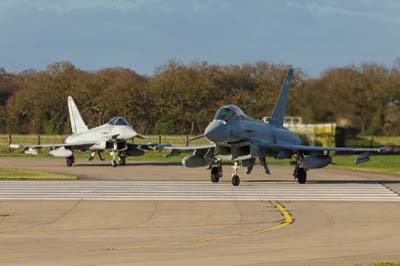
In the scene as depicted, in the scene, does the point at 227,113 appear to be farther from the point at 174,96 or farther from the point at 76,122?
the point at 174,96

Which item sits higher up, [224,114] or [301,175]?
[224,114]

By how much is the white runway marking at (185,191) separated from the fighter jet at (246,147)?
0.74m

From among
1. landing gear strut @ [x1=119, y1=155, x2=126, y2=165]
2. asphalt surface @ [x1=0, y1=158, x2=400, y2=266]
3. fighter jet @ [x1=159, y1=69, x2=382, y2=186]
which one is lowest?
landing gear strut @ [x1=119, y1=155, x2=126, y2=165]

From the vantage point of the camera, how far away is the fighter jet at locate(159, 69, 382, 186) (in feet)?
87.2

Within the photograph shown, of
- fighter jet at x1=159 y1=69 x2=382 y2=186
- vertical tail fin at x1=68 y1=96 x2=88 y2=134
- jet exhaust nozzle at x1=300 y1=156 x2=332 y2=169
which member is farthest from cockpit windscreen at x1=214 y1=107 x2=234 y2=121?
vertical tail fin at x1=68 y1=96 x2=88 y2=134

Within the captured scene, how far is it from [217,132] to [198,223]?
1045 cm

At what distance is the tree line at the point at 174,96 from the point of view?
3522 centimetres

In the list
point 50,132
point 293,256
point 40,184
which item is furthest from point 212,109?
point 293,256

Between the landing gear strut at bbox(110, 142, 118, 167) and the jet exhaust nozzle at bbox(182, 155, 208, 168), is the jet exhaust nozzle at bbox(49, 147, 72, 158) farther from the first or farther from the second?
the jet exhaust nozzle at bbox(182, 155, 208, 168)

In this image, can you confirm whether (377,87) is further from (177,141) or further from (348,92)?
(177,141)

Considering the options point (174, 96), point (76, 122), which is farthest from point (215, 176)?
point (174, 96)

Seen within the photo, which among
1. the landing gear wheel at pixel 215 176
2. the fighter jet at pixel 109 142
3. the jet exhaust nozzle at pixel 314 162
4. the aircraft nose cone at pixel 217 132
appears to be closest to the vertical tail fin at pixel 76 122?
the fighter jet at pixel 109 142

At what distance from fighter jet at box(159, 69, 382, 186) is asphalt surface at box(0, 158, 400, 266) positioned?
776 mm

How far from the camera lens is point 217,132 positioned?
26234mm
